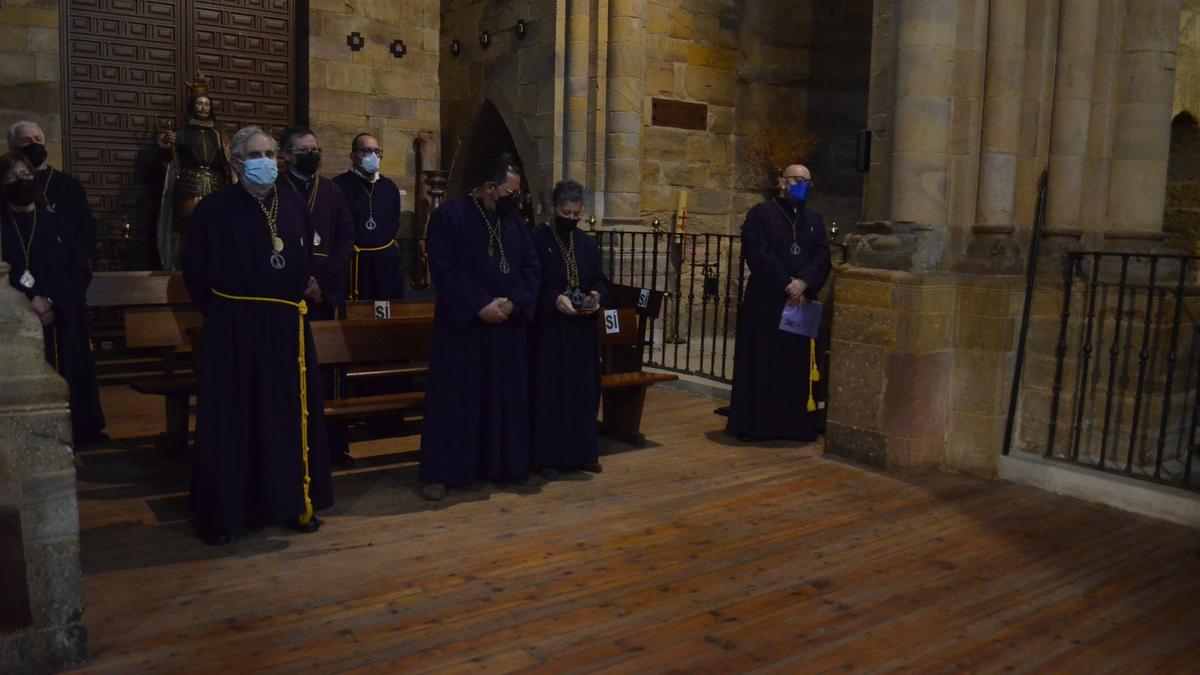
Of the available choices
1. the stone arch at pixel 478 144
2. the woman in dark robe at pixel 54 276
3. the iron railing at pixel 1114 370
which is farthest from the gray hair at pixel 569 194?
the stone arch at pixel 478 144

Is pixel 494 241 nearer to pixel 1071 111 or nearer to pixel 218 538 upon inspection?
pixel 218 538

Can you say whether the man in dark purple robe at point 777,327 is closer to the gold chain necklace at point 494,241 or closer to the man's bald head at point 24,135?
the gold chain necklace at point 494,241

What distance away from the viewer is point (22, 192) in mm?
5062

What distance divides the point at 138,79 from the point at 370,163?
3901 mm

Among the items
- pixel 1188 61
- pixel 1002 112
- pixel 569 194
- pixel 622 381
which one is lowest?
pixel 622 381

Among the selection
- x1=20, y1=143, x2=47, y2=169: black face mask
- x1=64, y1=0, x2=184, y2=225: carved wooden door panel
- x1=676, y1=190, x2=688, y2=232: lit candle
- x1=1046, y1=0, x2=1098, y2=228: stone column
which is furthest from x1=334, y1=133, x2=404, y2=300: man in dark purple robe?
x1=1046, y1=0, x2=1098, y2=228: stone column

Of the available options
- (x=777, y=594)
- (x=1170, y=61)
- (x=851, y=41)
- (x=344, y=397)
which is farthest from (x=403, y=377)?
(x=851, y=41)

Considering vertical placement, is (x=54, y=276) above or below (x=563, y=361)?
above

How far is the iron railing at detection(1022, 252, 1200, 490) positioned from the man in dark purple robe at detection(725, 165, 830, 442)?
4.11 feet

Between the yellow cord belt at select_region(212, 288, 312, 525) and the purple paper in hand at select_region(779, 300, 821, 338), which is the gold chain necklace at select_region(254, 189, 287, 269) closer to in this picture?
the yellow cord belt at select_region(212, 288, 312, 525)

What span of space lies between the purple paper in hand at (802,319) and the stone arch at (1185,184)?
4.75 metres

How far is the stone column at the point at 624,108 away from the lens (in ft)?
29.9

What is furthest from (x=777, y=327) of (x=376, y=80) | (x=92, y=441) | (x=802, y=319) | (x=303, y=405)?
(x=376, y=80)

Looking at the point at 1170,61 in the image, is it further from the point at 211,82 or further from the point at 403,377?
the point at 211,82
